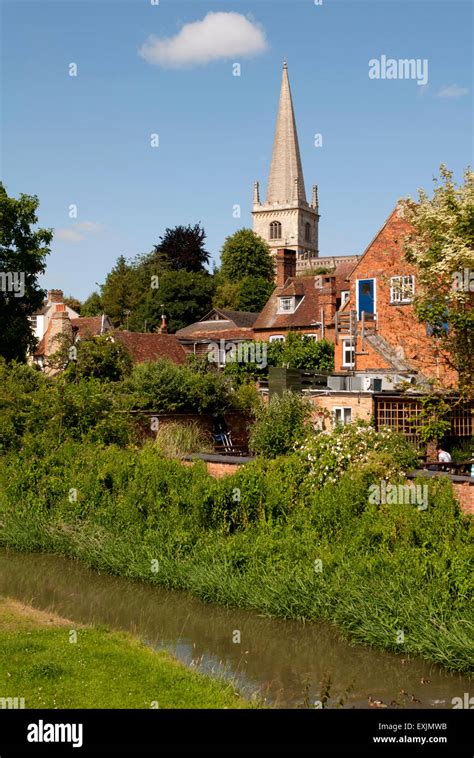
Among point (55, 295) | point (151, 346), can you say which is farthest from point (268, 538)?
point (55, 295)

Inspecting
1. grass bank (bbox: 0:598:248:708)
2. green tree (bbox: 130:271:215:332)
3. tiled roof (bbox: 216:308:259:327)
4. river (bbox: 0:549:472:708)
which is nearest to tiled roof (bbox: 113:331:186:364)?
tiled roof (bbox: 216:308:259:327)

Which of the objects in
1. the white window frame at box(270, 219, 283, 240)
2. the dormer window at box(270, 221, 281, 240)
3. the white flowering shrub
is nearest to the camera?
the white flowering shrub

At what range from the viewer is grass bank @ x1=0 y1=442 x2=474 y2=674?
13.7m

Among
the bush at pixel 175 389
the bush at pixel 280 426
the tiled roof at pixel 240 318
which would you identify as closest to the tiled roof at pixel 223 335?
the tiled roof at pixel 240 318

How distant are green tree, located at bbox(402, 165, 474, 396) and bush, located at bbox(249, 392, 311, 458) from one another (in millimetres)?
4777

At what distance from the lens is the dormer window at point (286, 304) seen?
50653mm

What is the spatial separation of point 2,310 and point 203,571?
2574 cm

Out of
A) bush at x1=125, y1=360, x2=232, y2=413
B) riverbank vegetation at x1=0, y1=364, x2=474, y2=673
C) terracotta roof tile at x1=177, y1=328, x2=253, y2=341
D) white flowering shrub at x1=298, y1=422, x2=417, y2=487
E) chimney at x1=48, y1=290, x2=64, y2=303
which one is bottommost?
riverbank vegetation at x1=0, y1=364, x2=474, y2=673

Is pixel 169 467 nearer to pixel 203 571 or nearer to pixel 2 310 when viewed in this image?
pixel 203 571

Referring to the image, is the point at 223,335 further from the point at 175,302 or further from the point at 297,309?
the point at 175,302

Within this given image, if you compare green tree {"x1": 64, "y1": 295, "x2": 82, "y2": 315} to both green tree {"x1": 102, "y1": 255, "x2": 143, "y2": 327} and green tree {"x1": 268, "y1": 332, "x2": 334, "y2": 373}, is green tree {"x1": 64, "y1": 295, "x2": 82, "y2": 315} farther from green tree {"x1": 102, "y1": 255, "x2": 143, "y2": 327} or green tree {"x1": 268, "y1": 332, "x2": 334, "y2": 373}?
green tree {"x1": 268, "y1": 332, "x2": 334, "y2": 373}

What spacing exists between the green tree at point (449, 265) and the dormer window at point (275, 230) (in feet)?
422

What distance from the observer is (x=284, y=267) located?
53438mm
